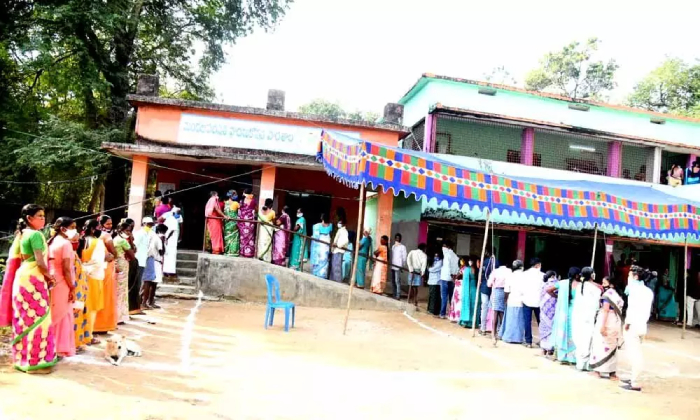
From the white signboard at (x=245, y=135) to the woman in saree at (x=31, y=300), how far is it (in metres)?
7.78

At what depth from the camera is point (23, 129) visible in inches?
555

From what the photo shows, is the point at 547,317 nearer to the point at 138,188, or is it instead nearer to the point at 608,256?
the point at 608,256

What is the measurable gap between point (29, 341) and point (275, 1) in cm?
1621

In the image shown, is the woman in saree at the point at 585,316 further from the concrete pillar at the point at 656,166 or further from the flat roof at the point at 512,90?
the concrete pillar at the point at 656,166

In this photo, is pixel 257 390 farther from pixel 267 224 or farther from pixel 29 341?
pixel 267 224

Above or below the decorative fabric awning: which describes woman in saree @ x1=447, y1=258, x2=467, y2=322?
below

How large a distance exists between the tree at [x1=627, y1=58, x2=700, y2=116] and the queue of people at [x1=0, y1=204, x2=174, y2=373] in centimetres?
2443

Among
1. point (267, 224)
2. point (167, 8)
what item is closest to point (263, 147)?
point (267, 224)

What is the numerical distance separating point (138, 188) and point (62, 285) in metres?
7.34

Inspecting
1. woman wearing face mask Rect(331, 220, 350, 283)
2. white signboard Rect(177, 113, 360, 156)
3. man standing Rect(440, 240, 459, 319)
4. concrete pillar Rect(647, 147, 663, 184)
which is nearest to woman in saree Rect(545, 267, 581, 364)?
man standing Rect(440, 240, 459, 319)

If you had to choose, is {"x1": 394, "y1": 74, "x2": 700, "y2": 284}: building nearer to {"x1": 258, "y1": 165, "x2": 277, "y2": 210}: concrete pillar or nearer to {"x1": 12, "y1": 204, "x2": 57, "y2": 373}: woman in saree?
{"x1": 258, "y1": 165, "x2": 277, "y2": 210}: concrete pillar

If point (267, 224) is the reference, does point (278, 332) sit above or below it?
below

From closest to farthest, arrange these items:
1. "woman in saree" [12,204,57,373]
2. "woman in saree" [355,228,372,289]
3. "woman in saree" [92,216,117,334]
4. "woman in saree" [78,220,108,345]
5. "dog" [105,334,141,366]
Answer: "woman in saree" [12,204,57,373]
"dog" [105,334,141,366]
"woman in saree" [78,220,108,345]
"woman in saree" [92,216,117,334]
"woman in saree" [355,228,372,289]

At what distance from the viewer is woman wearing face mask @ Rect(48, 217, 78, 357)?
5016mm
